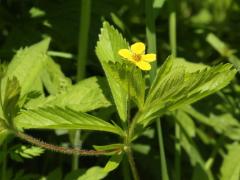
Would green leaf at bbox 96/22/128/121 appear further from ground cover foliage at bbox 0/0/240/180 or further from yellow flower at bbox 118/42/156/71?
yellow flower at bbox 118/42/156/71

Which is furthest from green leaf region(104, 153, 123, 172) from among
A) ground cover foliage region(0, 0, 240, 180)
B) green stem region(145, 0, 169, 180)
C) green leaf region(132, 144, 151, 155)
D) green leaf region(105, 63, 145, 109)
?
green leaf region(132, 144, 151, 155)

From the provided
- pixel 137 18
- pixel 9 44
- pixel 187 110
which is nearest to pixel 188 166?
pixel 187 110

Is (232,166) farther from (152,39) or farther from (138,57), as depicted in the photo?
(138,57)

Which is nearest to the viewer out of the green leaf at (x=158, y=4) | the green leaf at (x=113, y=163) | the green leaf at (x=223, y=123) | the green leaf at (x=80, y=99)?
the green leaf at (x=113, y=163)

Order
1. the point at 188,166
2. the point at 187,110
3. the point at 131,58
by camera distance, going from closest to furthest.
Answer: the point at 131,58 → the point at 187,110 → the point at 188,166

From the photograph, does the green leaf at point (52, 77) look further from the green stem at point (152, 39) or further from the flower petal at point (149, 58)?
the flower petal at point (149, 58)

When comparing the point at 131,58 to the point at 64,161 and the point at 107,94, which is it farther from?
the point at 64,161

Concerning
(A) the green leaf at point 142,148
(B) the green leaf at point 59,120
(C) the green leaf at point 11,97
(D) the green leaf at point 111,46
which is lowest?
(A) the green leaf at point 142,148

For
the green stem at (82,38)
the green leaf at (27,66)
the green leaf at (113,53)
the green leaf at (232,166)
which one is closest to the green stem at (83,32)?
the green stem at (82,38)

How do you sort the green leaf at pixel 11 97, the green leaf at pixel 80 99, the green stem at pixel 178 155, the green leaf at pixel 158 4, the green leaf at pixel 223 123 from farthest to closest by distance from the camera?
the green leaf at pixel 223 123
the green stem at pixel 178 155
the green leaf at pixel 158 4
the green leaf at pixel 80 99
the green leaf at pixel 11 97
